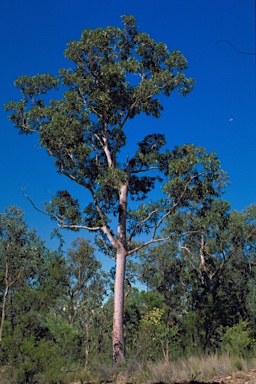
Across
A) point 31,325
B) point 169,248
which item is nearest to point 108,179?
point 31,325

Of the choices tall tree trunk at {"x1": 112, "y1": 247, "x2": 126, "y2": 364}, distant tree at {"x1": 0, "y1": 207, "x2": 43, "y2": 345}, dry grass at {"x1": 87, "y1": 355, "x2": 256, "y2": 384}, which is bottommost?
dry grass at {"x1": 87, "y1": 355, "x2": 256, "y2": 384}

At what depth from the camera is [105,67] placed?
13.3 m

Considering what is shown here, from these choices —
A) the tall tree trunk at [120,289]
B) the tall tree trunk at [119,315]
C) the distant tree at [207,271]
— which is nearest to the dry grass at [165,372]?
the tall tree trunk at [120,289]

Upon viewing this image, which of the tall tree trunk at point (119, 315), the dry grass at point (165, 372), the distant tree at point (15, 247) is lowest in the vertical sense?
the dry grass at point (165, 372)

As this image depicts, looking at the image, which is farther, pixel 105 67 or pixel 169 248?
pixel 169 248

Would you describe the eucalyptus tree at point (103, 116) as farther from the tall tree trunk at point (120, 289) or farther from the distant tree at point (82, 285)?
the distant tree at point (82, 285)

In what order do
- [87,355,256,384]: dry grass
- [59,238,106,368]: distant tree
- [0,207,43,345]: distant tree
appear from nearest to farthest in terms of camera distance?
1. [87,355,256,384]: dry grass
2. [0,207,43,345]: distant tree
3. [59,238,106,368]: distant tree

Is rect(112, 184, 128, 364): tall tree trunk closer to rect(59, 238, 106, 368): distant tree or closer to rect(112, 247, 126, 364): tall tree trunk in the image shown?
rect(112, 247, 126, 364): tall tree trunk

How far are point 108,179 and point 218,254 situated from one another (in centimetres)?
1212

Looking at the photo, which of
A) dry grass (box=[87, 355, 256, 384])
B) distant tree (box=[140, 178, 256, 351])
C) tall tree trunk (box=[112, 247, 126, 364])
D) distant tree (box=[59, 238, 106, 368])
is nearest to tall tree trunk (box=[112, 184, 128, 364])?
tall tree trunk (box=[112, 247, 126, 364])

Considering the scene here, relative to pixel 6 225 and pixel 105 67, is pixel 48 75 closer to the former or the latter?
pixel 105 67

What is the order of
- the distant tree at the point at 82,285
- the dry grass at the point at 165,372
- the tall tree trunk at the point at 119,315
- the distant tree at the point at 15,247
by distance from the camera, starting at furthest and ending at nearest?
the distant tree at the point at 82,285, the distant tree at the point at 15,247, the tall tree trunk at the point at 119,315, the dry grass at the point at 165,372

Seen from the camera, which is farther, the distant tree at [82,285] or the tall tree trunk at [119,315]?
the distant tree at [82,285]

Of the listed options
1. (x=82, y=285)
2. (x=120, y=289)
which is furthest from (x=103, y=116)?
(x=82, y=285)
